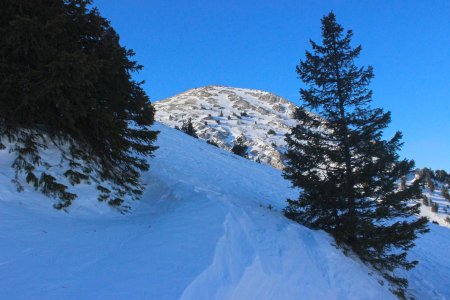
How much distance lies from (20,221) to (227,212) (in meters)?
5.30

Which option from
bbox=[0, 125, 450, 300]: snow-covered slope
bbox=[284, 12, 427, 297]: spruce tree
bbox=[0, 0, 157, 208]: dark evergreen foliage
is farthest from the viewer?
bbox=[284, 12, 427, 297]: spruce tree

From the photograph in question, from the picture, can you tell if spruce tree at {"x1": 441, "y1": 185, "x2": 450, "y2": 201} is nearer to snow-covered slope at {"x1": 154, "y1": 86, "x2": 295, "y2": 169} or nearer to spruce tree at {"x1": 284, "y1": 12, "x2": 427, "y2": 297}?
snow-covered slope at {"x1": 154, "y1": 86, "x2": 295, "y2": 169}

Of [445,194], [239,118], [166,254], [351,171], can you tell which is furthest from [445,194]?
[166,254]

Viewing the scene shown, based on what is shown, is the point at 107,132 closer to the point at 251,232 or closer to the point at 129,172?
the point at 129,172

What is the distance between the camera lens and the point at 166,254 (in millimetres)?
7090

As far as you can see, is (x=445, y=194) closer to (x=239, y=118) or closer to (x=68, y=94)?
(x=239, y=118)

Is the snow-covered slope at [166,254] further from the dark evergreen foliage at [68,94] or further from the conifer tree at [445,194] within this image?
the conifer tree at [445,194]

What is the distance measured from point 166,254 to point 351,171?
24.1 feet

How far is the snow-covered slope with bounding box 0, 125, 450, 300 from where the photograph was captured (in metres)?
5.84

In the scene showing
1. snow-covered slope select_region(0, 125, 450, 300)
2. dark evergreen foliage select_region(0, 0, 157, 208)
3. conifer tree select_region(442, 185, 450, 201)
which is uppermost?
conifer tree select_region(442, 185, 450, 201)

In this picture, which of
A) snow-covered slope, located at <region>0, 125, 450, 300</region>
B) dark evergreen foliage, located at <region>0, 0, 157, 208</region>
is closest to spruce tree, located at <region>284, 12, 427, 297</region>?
snow-covered slope, located at <region>0, 125, 450, 300</region>

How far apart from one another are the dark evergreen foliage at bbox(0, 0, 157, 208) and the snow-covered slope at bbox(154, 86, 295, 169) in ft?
212

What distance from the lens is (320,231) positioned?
11.5 m

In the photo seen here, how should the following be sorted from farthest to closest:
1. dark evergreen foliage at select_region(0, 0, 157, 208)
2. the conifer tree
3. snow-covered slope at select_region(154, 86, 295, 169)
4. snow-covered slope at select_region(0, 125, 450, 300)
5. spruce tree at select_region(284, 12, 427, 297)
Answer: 1. the conifer tree
2. snow-covered slope at select_region(154, 86, 295, 169)
3. spruce tree at select_region(284, 12, 427, 297)
4. dark evergreen foliage at select_region(0, 0, 157, 208)
5. snow-covered slope at select_region(0, 125, 450, 300)
